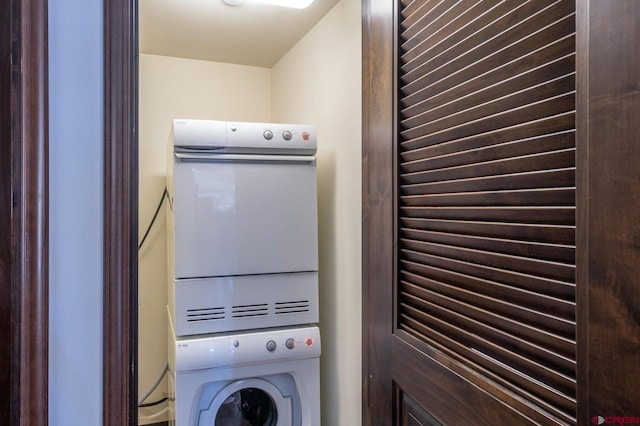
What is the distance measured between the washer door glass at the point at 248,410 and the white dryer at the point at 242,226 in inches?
15.1

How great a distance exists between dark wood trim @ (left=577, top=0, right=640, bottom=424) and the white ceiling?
5.22ft

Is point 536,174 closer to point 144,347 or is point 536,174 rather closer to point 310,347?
point 310,347

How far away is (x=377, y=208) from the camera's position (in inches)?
45.5

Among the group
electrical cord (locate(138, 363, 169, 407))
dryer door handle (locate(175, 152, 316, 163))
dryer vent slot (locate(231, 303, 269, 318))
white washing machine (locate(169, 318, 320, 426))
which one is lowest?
electrical cord (locate(138, 363, 169, 407))

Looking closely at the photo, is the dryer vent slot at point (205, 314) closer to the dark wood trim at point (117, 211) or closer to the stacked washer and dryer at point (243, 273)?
the stacked washer and dryer at point (243, 273)

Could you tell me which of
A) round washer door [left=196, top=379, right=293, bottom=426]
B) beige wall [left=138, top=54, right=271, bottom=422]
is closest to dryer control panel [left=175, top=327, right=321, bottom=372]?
round washer door [left=196, top=379, right=293, bottom=426]

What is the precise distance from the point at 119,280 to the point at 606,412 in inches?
27.8

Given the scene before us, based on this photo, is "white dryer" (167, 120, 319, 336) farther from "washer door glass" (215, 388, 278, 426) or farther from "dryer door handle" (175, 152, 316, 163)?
"washer door glass" (215, 388, 278, 426)

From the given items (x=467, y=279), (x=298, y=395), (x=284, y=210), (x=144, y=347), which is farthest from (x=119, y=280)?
(x=144, y=347)

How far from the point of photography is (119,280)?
2.07ft

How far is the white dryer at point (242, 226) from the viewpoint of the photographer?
1.74m

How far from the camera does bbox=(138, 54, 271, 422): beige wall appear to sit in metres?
2.48

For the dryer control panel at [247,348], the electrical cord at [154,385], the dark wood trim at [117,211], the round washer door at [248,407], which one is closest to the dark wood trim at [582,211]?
the dark wood trim at [117,211]

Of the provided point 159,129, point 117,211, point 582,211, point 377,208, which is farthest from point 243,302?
point 582,211
